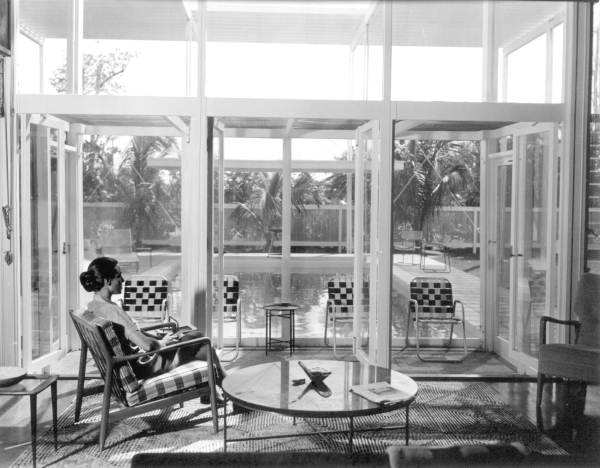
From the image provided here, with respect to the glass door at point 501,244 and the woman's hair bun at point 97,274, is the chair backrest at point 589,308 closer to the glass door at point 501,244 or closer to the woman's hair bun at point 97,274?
the glass door at point 501,244

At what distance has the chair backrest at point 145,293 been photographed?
7.18m

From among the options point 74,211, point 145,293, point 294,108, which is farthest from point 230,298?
point 294,108

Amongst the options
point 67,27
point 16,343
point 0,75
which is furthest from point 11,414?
point 67,27

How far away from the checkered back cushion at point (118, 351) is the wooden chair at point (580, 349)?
2.84 meters

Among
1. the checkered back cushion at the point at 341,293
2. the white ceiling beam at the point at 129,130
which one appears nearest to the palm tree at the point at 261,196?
the white ceiling beam at the point at 129,130

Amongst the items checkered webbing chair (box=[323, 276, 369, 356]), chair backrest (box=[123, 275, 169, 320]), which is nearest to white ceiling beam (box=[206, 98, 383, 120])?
checkered webbing chair (box=[323, 276, 369, 356])

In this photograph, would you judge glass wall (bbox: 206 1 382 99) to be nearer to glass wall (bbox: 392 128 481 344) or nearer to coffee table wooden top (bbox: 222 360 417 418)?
glass wall (bbox: 392 128 481 344)

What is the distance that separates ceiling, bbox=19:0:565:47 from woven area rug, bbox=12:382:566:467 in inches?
124

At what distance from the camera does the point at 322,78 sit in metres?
6.11

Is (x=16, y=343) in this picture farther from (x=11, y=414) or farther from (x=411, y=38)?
(x=411, y=38)

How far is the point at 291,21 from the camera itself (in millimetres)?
6074

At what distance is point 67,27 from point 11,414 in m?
3.25

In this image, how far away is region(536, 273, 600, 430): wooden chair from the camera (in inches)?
196

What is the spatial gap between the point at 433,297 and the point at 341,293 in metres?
1.02
